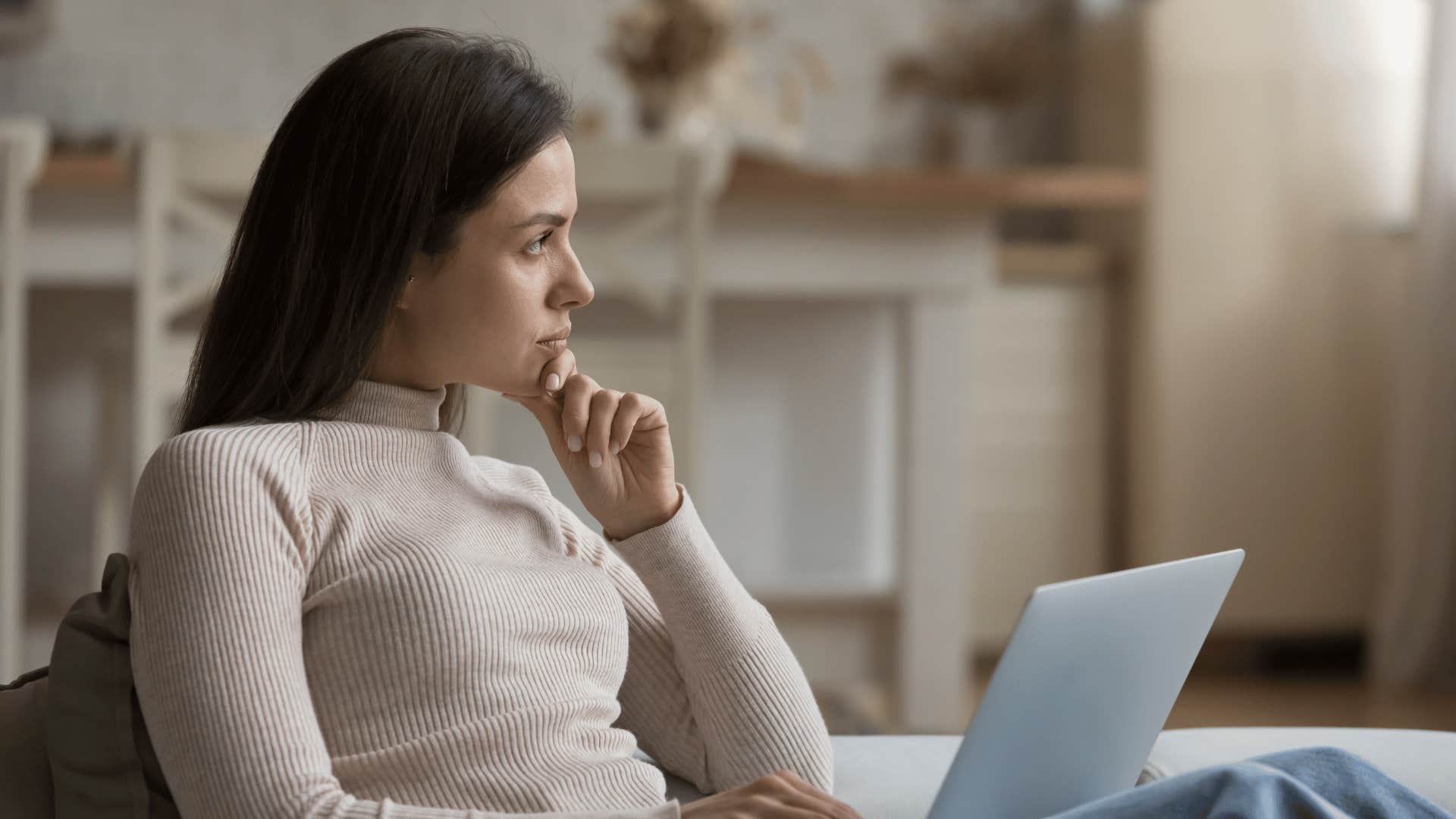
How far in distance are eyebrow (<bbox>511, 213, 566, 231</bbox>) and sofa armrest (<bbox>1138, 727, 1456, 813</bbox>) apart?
542 millimetres

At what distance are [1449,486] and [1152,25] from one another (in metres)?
1.18

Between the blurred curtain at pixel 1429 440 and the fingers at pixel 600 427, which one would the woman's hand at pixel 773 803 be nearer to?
the fingers at pixel 600 427

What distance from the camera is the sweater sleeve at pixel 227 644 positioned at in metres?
0.70

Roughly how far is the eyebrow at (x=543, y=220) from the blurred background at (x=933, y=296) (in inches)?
54.3

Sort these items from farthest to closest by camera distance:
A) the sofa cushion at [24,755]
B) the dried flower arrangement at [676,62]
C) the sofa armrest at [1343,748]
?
the dried flower arrangement at [676,62], the sofa armrest at [1343,748], the sofa cushion at [24,755]

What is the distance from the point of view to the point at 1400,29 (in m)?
3.37

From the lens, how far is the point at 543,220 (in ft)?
2.87

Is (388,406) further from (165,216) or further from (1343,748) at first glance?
(165,216)

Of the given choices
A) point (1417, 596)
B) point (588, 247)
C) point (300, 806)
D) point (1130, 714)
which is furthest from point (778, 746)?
point (1417, 596)

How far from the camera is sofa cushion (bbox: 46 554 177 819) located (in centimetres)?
77

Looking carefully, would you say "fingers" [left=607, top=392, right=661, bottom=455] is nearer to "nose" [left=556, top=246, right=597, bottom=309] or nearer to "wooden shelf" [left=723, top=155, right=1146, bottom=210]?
"nose" [left=556, top=246, right=597, bottom=309]

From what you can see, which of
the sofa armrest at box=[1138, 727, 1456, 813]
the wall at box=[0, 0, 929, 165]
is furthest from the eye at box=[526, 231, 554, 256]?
the wall at box=[0, 0, 929, 165]

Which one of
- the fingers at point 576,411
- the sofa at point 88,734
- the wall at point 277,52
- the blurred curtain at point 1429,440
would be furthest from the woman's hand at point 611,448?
the wall at point 277,52

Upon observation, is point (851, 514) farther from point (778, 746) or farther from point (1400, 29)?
point (778, 746)
